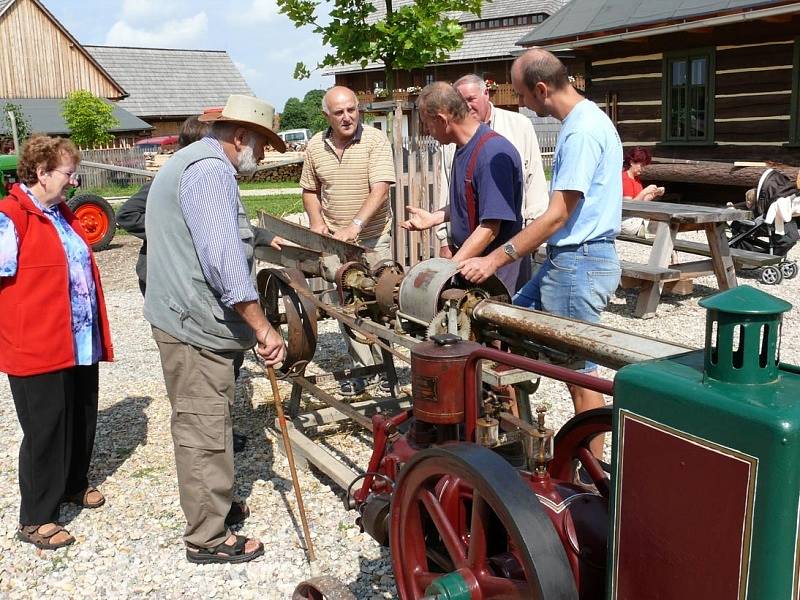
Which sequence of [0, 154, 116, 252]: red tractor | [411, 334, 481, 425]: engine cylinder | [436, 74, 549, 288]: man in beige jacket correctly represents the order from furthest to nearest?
[0, 154, 116, 252]: red tractor < [436, 74, 549, 288]: man in beige jacket < [411, 334, 481, 425]: engine cylinder

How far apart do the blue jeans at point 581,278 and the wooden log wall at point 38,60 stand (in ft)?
122

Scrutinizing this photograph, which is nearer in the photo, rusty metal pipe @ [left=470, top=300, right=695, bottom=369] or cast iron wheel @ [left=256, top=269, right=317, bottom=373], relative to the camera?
rusty metal pipe @ [left=470, top=300, right=695, bottom=369]

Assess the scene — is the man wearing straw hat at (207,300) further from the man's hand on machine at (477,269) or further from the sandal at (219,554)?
the man's hand on machine at (477,269)

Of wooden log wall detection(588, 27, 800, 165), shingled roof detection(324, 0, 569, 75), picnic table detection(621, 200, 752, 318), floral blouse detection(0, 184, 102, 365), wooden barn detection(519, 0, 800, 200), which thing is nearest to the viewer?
floral blouse detection(0, 184, 102, 365)

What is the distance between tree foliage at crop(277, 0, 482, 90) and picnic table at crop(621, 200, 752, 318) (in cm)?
360

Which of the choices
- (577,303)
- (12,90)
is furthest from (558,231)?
(12,90)

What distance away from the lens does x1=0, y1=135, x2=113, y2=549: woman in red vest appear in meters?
3.62

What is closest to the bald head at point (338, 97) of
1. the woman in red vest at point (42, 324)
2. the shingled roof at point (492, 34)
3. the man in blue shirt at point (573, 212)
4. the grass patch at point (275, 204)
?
the man in blue shirt at point (573, 212)

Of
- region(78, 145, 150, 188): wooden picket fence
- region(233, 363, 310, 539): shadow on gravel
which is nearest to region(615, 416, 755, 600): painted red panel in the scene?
region(233, 363, 310, 539): shadow on gravel

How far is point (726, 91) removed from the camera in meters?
13.0

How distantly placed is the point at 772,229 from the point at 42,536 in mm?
7695

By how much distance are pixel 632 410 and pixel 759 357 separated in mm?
287

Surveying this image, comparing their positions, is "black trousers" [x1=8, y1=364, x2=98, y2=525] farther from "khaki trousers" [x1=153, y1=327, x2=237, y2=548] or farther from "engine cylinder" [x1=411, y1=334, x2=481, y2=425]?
"engine cylinder" [x1=411, y1=334, x2=481, y2=425]

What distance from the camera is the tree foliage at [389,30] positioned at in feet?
32.8
